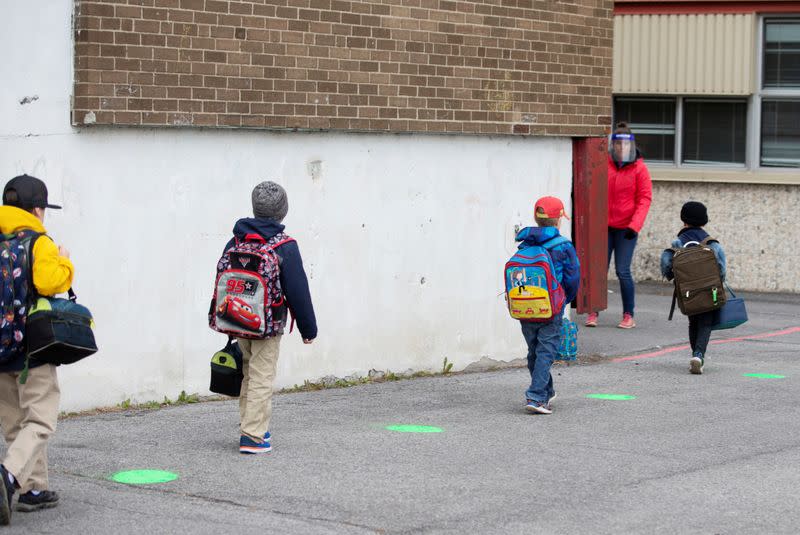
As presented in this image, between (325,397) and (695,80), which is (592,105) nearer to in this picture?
(325,397)

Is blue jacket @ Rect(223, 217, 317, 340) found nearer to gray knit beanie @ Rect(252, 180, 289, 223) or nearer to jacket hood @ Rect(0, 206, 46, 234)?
gray knit beanie @ Rect(252, 180, 289, 223)

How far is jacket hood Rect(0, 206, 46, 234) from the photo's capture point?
20.2 feet

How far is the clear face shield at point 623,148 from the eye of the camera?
13.7m

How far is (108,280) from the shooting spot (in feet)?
28.6

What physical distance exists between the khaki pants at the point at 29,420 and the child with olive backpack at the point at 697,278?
5769mm

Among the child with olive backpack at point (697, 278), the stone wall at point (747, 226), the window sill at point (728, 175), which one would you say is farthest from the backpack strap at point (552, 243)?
the window sill at point (728, 175)

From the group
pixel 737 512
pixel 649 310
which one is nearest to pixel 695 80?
pixel 649 310

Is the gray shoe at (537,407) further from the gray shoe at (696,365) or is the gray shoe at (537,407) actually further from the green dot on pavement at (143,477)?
the green dot on pavement at (143,477)

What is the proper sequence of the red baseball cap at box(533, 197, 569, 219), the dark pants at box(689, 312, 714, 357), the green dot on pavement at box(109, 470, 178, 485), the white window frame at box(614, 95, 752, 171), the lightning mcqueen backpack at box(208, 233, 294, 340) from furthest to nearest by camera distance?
1. the white window frame at box(614, 95, 752, 171)
2. the dark pants at box(689, 312, 714, 357)
3. the red baseball cap at box(533, 197, 569, 219)
4. the lightning mcqueen backpack at box(208, 233, 294, 340)
5. the green dot on pavement at box(109, 470, 178, 485)

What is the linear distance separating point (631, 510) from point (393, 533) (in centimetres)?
120

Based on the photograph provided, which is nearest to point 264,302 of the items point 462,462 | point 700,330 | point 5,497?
point 462,462

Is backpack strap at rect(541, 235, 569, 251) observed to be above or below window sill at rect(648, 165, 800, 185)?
below

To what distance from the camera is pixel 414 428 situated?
8.46m

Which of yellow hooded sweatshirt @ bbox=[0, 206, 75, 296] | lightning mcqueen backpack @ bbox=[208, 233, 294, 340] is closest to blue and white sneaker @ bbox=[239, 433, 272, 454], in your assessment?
lightning mcqueen backpack @ bbox=[208, 233, 294, 340]
